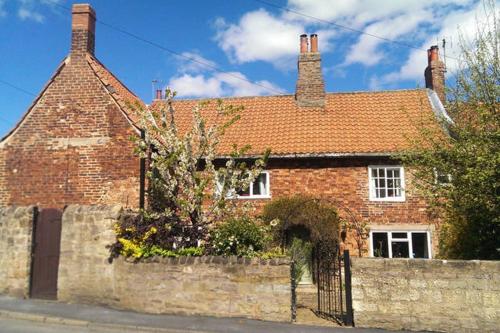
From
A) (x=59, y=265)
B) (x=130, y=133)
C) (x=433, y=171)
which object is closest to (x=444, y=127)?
(x=433, y=171)

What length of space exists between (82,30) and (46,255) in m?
8.61

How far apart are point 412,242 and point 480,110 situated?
21.9 ft

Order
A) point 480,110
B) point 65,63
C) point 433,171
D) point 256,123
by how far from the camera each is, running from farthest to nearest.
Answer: point 256,123 → point 65,63 → point 433,171 → point 480,110

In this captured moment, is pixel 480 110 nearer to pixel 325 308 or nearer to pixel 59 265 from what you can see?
pixel 325 308

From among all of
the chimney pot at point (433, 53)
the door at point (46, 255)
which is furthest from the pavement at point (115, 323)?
the chimney pot at point (433, 53)

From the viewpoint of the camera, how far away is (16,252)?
38.3 feet

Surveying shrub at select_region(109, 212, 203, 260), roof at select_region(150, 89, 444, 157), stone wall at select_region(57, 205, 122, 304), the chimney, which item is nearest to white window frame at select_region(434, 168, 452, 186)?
roof at select_region(150, 89, 444, 157)

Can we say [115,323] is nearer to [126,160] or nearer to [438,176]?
[126,160]

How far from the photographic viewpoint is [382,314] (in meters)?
9.05

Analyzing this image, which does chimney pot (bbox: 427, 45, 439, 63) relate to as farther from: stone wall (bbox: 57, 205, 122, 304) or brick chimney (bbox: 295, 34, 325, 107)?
stone wall (bbox: 57, 205, 122, 304)

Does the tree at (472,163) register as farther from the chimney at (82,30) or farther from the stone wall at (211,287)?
the chimney at (82,30)

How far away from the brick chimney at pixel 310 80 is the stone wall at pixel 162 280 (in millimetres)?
10799

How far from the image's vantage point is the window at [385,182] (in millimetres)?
15336

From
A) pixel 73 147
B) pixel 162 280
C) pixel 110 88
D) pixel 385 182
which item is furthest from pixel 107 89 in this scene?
pixel 385 182
